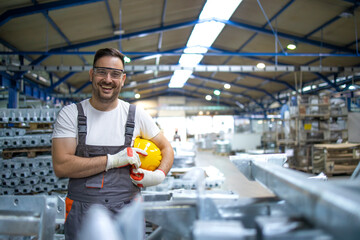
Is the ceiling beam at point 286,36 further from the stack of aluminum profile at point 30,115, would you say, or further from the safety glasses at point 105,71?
the safety glasses at point 105,71

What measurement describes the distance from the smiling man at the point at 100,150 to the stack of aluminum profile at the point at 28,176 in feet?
9.48

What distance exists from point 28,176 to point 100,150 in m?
3.28

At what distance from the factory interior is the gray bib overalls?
12cm

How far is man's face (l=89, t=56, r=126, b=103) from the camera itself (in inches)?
81.4

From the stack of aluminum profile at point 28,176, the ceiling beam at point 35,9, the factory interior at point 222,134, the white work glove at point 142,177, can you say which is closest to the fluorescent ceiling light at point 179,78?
the factory interior at point 222,134

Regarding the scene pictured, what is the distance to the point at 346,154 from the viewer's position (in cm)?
920

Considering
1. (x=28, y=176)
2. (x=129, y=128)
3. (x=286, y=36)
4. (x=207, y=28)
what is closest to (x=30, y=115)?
(x=28, y=176)

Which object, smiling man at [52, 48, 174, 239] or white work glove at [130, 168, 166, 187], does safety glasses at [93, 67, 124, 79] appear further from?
white work glove at [130, 168, 166, 187]

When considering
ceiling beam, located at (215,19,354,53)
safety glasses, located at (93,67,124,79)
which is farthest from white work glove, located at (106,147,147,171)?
ceiling beam, located at (215,19,354,53)

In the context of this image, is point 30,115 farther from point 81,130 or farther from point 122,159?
point 122,159

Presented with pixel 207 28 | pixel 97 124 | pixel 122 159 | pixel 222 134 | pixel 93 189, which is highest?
pixel 207 28

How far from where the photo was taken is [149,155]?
7.26 feet

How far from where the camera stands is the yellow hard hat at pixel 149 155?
2.20m

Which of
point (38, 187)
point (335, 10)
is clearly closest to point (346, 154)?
point (335, 10)
